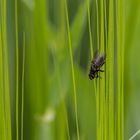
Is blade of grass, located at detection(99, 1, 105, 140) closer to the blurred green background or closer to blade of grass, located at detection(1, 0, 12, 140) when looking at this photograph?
the blurred green background

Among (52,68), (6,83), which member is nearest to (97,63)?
(52,68)

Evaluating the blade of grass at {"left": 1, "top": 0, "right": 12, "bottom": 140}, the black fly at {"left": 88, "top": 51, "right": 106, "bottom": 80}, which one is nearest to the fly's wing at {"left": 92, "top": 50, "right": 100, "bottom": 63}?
the black fly at {"left": 88, "top": 51, "right": 106, "bottom": 80}

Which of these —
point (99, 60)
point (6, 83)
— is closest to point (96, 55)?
point (99, 60)

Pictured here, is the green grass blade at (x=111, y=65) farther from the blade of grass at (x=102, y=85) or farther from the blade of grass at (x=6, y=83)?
the blade of grass at (x=6, y=83)

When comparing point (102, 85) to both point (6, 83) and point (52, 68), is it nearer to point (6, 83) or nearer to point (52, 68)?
point (52, 68)

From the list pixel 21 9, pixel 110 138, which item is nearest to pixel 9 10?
pixel 21 9

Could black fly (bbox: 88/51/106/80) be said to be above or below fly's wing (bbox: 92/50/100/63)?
below

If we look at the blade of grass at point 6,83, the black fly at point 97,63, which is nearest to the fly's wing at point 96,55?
the black fly at point 97,63

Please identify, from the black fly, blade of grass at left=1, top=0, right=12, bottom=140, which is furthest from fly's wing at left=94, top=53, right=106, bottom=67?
blade of grass at left=1, top=0, right=12, bottom=140

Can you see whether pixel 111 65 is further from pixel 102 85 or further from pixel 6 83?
pixel 6 83
